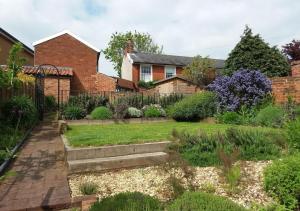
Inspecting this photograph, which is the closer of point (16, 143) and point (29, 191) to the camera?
point (29, 191)

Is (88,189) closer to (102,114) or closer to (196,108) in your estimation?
(102,114)

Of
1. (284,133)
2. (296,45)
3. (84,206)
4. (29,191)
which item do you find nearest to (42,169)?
(29,191)

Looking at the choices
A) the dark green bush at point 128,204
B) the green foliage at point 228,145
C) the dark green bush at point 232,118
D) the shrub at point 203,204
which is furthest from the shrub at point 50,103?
the shrub at point 203,204

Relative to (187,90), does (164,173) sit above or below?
below

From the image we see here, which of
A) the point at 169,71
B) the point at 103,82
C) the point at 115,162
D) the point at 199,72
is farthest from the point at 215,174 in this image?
the point at 169,71

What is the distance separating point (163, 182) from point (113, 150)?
183 cm

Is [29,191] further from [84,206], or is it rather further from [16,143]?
[16,143]

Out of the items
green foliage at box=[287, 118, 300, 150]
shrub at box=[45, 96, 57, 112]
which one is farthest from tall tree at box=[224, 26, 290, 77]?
green foliage at box=[287, 118, 300, 150]

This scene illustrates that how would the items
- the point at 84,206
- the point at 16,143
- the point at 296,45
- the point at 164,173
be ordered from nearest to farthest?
1. the point at 84,206
2. the point at 164,173
3. the point at 16,143
4. the point at 296,45

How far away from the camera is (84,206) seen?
4031 mm

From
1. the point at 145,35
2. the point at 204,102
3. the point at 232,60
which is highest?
the point at 145,35

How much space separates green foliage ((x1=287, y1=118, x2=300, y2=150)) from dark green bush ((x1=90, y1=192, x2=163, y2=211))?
4.01 meters

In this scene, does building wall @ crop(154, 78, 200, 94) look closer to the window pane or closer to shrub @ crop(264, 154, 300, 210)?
the window pane

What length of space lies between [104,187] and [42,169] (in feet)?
5.65
